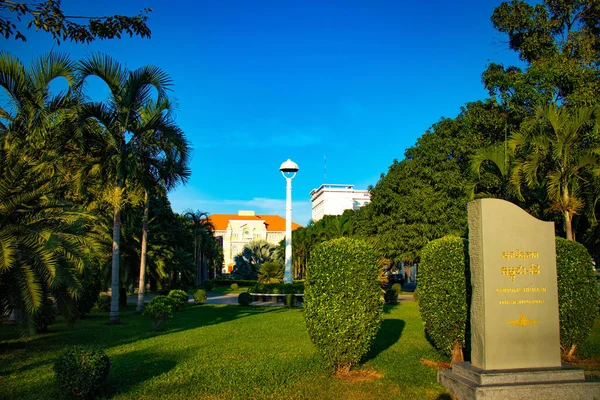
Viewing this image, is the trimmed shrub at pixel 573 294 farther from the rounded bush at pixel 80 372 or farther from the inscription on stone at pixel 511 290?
the rounded bush at pixel 80 372

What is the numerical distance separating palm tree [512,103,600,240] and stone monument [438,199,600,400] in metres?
4.49

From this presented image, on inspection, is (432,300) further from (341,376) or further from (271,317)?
(271,317)

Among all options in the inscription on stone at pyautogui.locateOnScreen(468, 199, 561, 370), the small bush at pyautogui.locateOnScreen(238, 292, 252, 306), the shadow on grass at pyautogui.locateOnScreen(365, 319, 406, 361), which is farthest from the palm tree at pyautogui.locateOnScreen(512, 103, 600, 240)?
the small bush at pyautogui.locateOnScreen(238, 292, 252, 306)

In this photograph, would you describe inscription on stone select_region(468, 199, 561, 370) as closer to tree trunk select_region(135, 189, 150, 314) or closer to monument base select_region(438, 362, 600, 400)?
monument base select_region(438, 362, 600, 400)

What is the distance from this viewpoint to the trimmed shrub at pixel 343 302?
23.6ft

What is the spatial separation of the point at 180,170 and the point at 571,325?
12823 mm

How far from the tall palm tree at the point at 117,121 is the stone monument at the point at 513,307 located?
35.7ft

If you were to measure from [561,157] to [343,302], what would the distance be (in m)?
6.81

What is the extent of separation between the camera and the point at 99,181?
14.5m

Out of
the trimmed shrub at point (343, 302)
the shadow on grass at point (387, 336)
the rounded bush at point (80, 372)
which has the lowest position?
the shadow on grass at point (387, 336)

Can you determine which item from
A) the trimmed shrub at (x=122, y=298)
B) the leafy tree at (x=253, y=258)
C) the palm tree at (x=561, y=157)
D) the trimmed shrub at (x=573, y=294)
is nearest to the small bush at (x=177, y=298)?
the trimmed shrub at (x=122, y=298)

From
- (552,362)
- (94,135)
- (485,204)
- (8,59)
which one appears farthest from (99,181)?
(552,362)

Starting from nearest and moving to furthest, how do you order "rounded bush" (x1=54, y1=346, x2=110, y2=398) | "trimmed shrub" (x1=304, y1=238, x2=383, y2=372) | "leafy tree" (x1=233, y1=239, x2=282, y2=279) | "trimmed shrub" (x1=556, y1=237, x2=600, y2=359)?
1. "rounded bush" (x1=54, y1=346, x2=110, y2=398)
2. "trimmed shrub" (x1=304, y1=238, x2=383, y2=372)
3. "trimmed shrub" (x1=556, y1=237, x2=600, y2=359)
4. "leafy tree" (x1=233, y1=239, x2=282, y2=279)

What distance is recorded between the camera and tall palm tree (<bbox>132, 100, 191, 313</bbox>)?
1440 centimetres
